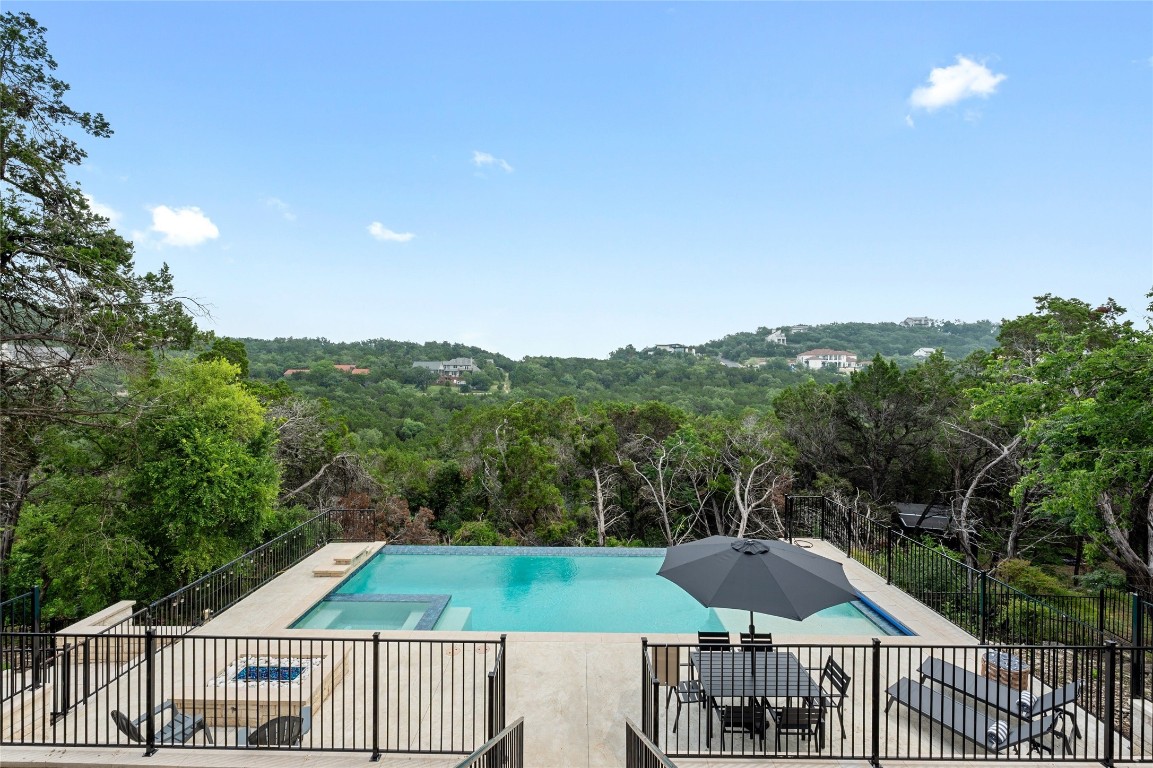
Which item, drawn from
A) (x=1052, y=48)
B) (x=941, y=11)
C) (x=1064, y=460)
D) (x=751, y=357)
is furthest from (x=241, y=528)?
(x=751, y=357)

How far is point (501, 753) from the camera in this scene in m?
3.97

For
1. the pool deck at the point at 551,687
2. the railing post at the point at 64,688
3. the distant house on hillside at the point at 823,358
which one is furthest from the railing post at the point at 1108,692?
the distant house on hillside at the point at 823,358

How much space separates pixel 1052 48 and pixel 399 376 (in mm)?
37968

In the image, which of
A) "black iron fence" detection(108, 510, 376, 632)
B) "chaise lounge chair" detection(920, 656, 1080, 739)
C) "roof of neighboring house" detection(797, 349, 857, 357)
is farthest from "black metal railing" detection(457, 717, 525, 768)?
"roof of neighboring house" detection(797, 349, 857, 357)

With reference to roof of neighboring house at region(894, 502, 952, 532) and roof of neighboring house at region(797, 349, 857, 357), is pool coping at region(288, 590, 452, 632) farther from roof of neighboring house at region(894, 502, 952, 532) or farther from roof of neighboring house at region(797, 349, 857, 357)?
roof of neighboring house at region(797, 349, 857, 357)

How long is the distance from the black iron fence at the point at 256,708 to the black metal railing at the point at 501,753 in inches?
10.1

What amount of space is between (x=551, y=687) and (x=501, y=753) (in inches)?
95.0

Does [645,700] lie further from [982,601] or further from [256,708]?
[982,601]

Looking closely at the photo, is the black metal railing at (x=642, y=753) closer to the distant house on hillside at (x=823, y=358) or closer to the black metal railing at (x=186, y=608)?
the black metal railing at (x=186, y=608)

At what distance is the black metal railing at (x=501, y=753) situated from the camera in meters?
3.37

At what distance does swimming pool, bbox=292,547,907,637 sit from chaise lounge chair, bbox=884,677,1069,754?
304cm

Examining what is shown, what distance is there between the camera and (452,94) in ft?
73.1

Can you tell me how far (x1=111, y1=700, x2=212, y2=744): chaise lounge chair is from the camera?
4.89 metres

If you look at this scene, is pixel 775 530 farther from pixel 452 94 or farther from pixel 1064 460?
pixel 452 94
